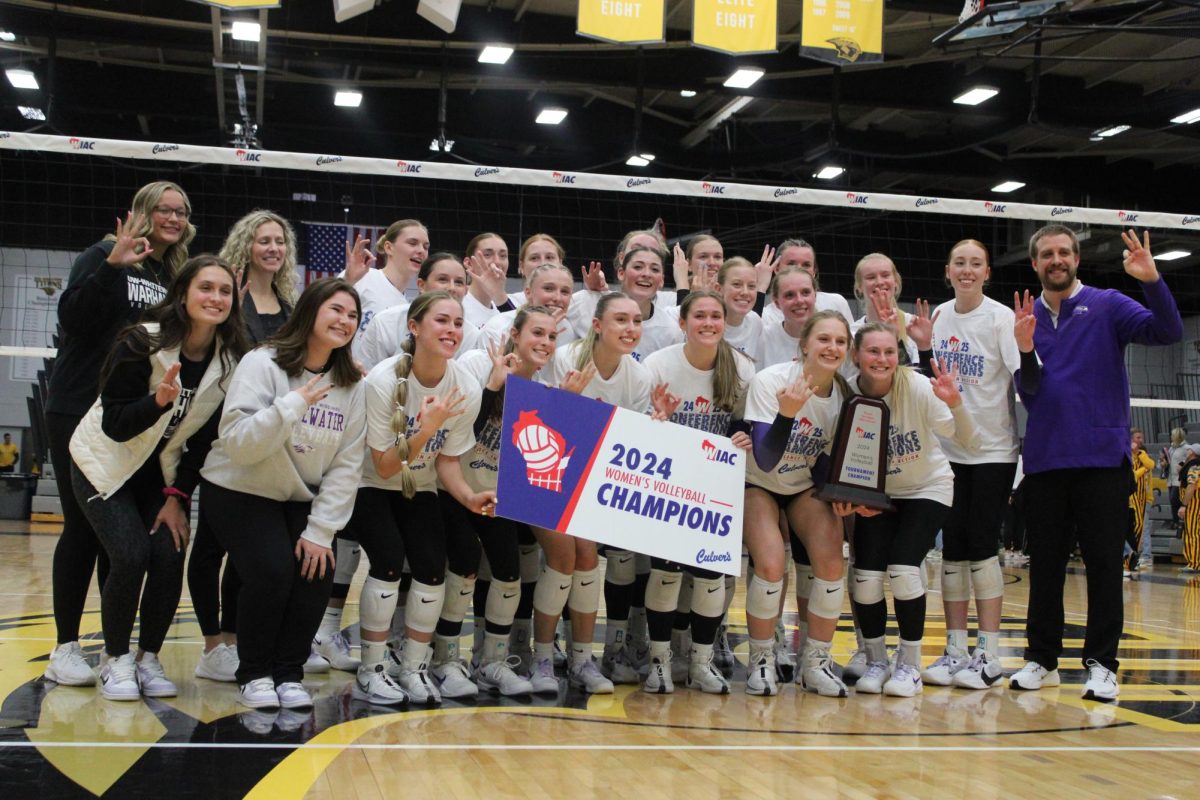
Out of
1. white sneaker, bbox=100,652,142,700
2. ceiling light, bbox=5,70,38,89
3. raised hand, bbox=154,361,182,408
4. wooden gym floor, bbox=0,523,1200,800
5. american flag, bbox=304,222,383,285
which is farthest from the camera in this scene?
american flag, bbox=304,222,383,285

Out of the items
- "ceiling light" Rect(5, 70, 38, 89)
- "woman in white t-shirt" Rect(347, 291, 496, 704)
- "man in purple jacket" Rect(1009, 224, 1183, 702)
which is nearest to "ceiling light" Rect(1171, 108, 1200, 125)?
"man in purple jacket" Rect(1009, 224, 1183, 702)

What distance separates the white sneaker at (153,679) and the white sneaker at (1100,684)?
358 cm

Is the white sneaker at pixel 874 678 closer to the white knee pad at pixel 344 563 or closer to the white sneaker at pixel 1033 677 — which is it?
the white sneaker at pixel 1033 677

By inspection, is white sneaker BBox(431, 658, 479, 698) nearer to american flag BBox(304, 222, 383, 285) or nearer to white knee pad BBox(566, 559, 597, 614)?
white knee pad BBox(566, 559, 597, 614)

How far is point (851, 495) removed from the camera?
422cm

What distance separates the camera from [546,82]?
13070 millimetres

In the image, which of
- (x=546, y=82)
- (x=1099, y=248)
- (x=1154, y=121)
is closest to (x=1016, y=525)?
(x=1154, y=121)

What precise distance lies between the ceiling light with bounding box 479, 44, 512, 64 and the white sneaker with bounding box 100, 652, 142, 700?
979cm

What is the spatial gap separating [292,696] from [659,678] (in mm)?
1442

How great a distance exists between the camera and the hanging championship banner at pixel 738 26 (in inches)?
395

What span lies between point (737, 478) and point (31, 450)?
15.2 m

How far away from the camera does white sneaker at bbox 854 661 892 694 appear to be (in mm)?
4344

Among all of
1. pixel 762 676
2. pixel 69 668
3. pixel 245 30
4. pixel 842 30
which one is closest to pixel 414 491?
pixel 69 668

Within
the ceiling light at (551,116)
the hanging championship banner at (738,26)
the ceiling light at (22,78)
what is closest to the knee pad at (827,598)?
the hanging championship banner at (738,26)
